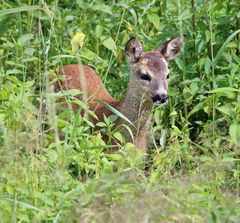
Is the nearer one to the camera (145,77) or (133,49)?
(145,77)

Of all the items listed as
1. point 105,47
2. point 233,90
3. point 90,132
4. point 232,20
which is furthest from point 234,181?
point 105,47

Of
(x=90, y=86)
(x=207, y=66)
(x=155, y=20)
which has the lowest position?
(x=90, y=86)

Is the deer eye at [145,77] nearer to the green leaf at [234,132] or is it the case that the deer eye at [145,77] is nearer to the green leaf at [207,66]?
the green leaf at [207,66]

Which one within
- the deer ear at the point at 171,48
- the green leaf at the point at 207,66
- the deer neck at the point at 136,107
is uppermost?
the deer ear at the point at 171,48

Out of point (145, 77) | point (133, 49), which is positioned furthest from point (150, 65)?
point (133, 49)

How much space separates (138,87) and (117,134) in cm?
123

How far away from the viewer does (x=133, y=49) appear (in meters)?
7.71

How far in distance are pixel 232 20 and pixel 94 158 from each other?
2234 millimetres

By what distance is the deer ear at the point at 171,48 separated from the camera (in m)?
7.57

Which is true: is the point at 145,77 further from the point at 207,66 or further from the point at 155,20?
the point at 155,20

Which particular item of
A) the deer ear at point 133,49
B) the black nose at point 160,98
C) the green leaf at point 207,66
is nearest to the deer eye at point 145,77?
the deer ear at point 133,49

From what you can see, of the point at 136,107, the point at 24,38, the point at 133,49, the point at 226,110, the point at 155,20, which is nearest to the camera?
the point at 226,110

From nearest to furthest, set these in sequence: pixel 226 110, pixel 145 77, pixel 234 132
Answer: pixel 234 132 < pixel 226 110 < pixel 145 77

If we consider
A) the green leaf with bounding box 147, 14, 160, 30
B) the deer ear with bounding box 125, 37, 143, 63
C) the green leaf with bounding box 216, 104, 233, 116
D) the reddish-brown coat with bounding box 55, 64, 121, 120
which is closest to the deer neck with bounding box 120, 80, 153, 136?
the reddish-brown coat with bounding box 55, 64, 121, 120
